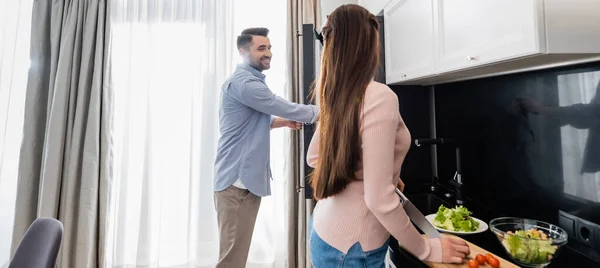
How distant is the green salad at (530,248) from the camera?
0.80 meters

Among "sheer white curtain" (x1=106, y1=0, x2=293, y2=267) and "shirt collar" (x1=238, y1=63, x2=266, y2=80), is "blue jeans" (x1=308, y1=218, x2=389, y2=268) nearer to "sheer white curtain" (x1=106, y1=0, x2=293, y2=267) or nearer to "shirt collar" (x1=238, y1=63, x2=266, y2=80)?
Answer: "shirt collar" (x1=238, y1=63, x2=266, y2=80)

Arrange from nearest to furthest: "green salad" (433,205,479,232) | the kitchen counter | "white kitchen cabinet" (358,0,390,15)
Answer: the kitchen counter
"green salad" (433,205,479,232)
"white kitchen cabinet" (358,0,390,15)

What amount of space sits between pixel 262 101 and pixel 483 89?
1110 mm

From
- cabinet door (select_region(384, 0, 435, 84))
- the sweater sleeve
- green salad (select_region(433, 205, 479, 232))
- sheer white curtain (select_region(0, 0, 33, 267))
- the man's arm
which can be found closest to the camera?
the sweater sleeve

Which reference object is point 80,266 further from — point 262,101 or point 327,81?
point 327,81

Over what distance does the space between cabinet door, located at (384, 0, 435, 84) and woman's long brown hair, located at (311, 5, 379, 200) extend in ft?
1.82

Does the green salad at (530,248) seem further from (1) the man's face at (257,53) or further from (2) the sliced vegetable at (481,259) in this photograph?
(1) the man's face at (257,53)

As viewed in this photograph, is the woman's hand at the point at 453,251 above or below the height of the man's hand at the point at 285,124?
below

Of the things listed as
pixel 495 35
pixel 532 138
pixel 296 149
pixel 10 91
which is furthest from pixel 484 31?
pixel 10 91

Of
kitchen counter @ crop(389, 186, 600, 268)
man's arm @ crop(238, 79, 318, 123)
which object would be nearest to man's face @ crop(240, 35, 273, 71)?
man's arm @ crop(238, 79, 318, 123)

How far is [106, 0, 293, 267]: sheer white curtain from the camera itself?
2.11 m

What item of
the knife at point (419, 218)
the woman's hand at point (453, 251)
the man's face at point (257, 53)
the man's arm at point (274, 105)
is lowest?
the woman's hand at point (453, 251)

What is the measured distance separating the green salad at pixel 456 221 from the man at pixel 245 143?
31.1 inches

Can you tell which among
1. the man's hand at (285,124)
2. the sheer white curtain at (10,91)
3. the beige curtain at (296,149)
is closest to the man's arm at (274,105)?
the man's hand at (285,124)
